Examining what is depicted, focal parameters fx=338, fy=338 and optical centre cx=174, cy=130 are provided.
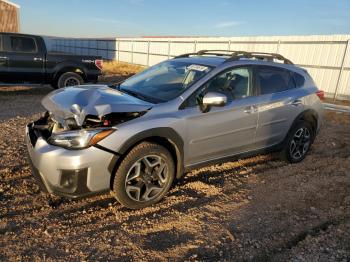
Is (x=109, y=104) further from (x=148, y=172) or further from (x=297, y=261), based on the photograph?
(x=297, y=261)

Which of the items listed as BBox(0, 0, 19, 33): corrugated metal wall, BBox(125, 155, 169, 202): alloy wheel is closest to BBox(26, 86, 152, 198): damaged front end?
BBox(125, 155, 169, 202): alloy wheel

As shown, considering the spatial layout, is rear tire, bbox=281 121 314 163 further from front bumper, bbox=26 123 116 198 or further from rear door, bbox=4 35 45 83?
rear door, bbox=4 35 45 83

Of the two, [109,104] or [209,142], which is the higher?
[109,104]

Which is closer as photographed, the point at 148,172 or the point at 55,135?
the point at 55,135

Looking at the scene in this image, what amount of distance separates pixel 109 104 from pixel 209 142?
1359mm

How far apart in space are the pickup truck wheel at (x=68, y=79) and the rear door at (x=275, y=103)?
7.45 meters

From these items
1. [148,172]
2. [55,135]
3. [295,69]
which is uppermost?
[295,69]

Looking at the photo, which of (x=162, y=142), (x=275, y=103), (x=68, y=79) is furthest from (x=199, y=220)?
(x=68, y=79)

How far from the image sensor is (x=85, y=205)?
3.88 metres

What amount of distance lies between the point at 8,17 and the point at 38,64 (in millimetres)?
20032

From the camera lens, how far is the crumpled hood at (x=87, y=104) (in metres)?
3.48

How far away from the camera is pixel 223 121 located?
426cm

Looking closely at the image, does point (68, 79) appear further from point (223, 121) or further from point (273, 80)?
point (223, 121)

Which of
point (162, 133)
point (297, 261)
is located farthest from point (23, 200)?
point (297, 261)
